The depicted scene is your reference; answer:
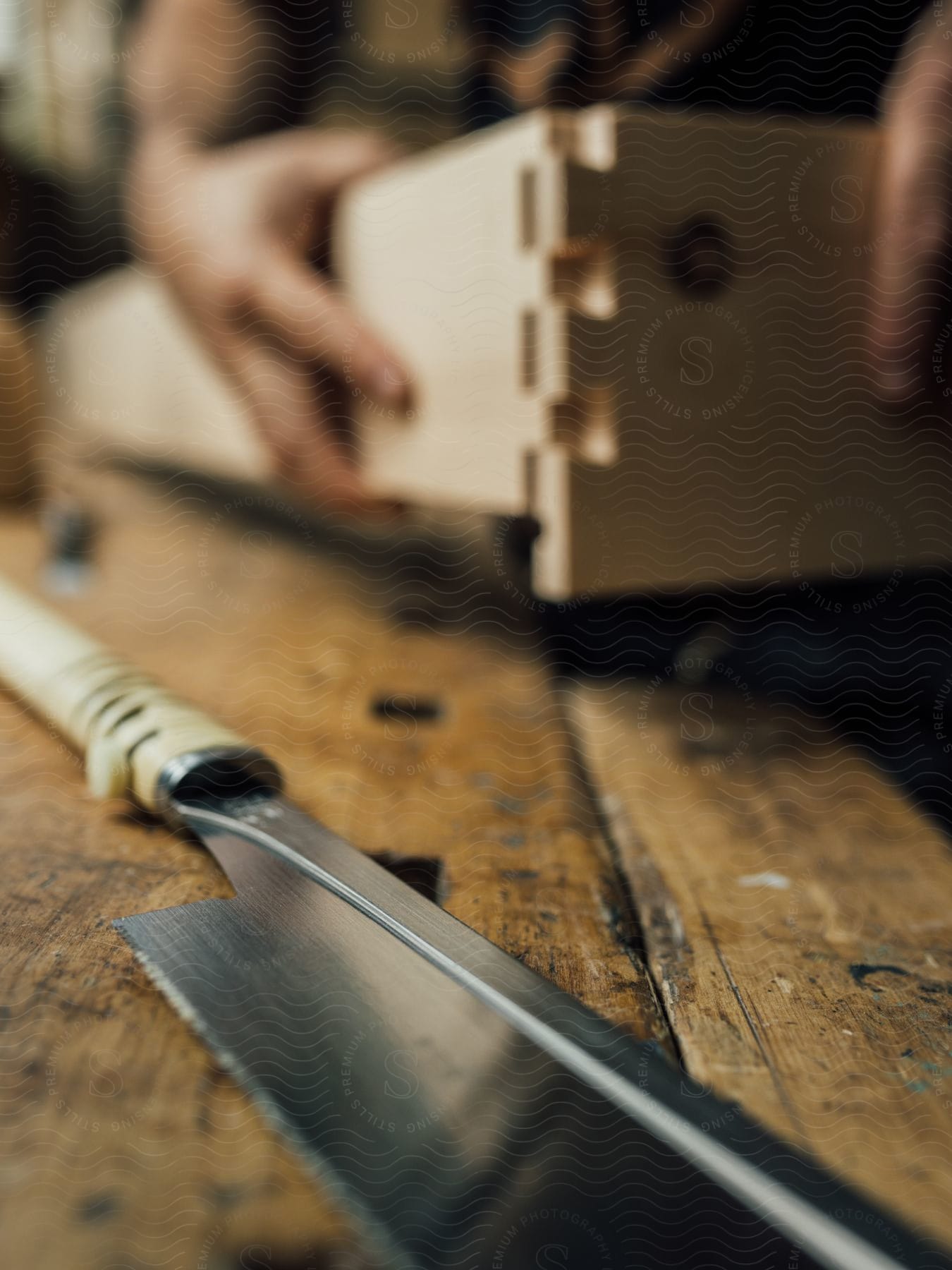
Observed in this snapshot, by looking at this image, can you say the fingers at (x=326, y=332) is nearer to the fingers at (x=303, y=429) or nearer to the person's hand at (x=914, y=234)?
the fingers at (x=303, y=429)

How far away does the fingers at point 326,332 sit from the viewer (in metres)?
0.50

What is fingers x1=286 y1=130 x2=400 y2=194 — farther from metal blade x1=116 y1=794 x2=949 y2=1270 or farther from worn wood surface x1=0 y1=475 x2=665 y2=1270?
metal blade x1=116 y1=794 x2=949 y2=1270

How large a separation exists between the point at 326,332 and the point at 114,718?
0.91ft

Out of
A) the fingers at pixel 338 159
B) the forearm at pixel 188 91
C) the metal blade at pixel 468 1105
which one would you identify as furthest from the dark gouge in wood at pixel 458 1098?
the forearm at pixel 188 91

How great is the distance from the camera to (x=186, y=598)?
65cm

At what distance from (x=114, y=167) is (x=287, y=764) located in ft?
2.87

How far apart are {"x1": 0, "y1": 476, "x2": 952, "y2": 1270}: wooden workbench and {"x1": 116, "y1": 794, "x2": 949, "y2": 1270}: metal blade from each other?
1cm

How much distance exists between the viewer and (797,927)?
0.92 ft

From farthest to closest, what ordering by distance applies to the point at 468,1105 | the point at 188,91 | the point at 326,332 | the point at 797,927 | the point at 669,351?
the point at 188,91 < the point at 326,332 < the point at 669,351 < the point at 797,927 < the point at 468,1105

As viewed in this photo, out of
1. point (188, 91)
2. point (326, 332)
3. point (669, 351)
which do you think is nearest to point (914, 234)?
point (669, 351)

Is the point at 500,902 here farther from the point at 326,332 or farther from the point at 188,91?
the point at 188,91

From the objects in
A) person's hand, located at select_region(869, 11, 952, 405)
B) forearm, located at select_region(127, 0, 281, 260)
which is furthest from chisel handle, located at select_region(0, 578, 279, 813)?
forearm, located at select_region(127, 0, 281, 260)

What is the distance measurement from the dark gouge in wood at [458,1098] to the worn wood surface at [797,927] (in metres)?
0.02

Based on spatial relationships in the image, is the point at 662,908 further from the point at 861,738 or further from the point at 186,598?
the point at 186,598
